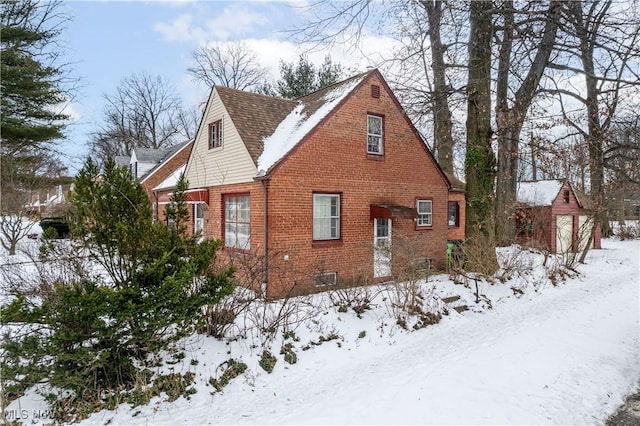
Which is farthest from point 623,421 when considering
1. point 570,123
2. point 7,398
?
point 7,398

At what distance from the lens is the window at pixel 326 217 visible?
11102 millimetres

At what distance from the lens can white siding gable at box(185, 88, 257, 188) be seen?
11.3 metres

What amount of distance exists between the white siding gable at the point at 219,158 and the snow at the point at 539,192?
17163mm

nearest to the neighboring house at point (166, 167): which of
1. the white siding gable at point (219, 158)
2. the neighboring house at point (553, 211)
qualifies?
the white siding gable at point (219, 158)

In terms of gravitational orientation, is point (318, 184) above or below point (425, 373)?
above

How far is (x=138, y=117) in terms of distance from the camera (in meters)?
40.3

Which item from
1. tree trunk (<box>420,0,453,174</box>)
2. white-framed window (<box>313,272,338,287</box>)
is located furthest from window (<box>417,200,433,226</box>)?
white-framed window (<box>313,272,338,287</box>)

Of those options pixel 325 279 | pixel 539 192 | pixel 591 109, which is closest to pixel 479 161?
pixel 591 109

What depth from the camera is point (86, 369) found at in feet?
16.2

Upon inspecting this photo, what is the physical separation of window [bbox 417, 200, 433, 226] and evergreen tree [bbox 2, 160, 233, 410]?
31.4ft

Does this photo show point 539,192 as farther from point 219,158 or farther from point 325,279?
point 219,158

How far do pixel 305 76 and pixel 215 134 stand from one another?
56.7 ft

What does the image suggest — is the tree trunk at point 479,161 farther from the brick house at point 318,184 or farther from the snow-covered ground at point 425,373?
the snow-covered ground at point 425,373

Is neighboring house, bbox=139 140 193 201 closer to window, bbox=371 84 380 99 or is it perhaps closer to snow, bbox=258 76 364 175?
snow, bbox=258 76 364 175
